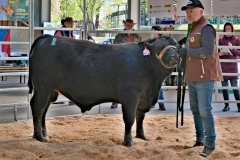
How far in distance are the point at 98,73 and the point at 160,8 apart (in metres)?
7.25

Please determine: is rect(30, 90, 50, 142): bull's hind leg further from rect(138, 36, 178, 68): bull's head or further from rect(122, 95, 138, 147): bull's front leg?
rect(138, 36, 178, 68): bull's head

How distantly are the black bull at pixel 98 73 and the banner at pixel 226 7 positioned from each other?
560cm

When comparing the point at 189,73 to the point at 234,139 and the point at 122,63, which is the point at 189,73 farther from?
the point at 234,139

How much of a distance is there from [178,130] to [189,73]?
1711mm

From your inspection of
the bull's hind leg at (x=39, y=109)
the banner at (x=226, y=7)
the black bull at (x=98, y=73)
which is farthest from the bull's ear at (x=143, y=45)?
the banner at (x=226, y=7)

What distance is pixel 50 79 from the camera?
5254 mm

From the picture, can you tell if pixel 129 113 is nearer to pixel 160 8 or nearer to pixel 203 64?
pixel 203 64

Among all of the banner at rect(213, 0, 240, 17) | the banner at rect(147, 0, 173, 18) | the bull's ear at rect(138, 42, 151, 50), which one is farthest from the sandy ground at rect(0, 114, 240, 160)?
the banner at rect(147, 0, 173, 18)

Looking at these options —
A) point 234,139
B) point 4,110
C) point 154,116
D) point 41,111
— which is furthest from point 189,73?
point 4,110

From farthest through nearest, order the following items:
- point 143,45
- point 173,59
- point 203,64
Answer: point 143,45 → point 173,59 → point 203,64

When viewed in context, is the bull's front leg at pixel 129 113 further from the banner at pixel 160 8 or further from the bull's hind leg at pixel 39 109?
the banner at pixel 160 8

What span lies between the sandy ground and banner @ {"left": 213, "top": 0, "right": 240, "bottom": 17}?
12.5 ft

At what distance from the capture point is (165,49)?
497cm

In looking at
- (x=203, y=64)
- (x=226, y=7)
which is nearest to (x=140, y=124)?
(x=203, y=64)
